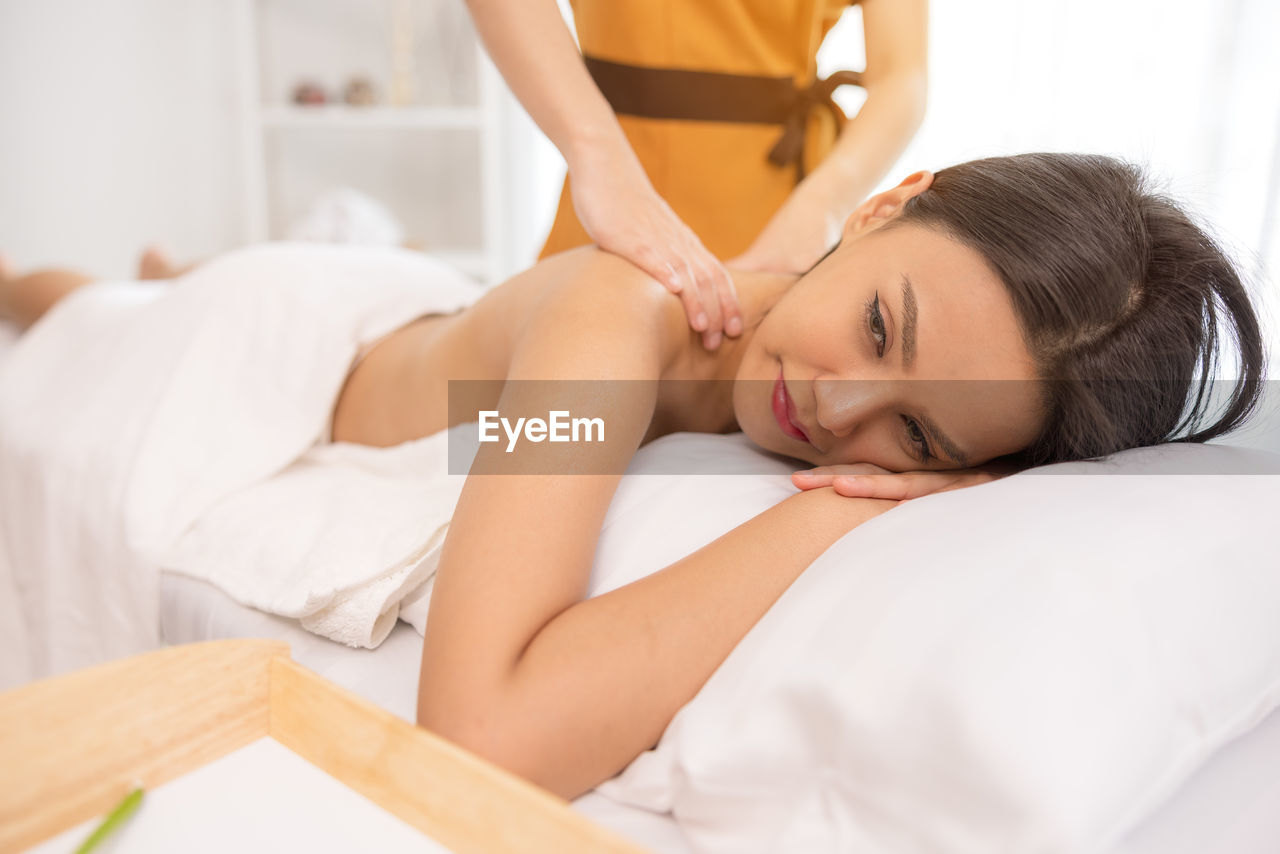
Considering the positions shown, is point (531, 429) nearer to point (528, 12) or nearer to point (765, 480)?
point (765, 480)

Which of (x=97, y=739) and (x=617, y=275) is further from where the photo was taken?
(x=617, y=275)

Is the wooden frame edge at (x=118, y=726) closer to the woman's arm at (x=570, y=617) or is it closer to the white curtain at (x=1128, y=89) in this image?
the woman's arm at (x=570, y=617)

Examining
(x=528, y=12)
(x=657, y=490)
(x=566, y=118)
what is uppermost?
(x=528, y=12)

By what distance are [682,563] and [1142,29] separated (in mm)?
1628

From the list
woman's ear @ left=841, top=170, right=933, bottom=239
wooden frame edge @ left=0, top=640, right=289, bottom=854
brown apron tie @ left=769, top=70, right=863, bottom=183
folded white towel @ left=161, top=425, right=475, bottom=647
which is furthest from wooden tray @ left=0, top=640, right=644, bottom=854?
brown apron tie @ left=769, top=70, right=863, bottom=183

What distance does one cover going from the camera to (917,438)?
0.85 metres

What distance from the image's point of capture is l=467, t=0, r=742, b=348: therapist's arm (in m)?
0.96

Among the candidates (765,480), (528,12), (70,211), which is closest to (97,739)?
(765,480)

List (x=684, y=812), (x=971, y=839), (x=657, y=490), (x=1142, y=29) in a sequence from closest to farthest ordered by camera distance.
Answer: (x=971, y=839) → (x=684, y=812) → (x=657, y=490) → (x=1142, y=29)

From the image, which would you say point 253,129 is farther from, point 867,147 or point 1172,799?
point 1172,799

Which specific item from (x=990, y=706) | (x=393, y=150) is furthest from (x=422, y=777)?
(x=393, y=150)

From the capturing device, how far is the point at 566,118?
106cm

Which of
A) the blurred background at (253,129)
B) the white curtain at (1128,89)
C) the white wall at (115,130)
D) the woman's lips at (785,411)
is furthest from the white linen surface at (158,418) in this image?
the white wall at (115,130)

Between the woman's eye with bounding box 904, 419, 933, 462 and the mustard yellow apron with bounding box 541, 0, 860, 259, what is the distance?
2.42ft
